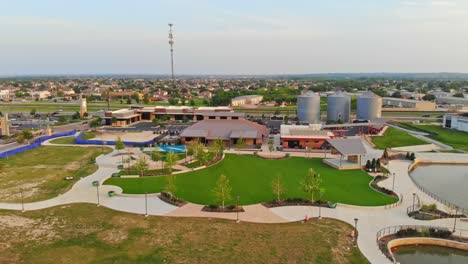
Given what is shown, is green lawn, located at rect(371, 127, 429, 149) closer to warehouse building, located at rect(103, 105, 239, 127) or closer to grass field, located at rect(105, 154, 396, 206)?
grass field, located at rect(105, 154, 396, 206)

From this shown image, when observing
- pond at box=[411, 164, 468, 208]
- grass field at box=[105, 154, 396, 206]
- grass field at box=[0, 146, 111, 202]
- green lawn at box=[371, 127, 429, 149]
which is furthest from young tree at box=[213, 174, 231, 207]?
green lawn at box=[371, 127, 429, 149]

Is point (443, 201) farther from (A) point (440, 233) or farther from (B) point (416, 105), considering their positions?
(B) point (416, 105)

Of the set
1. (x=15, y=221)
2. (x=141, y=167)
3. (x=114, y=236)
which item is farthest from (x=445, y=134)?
(x=15, y=221)

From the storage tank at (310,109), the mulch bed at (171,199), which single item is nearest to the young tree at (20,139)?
the mulch bed at (171,199)

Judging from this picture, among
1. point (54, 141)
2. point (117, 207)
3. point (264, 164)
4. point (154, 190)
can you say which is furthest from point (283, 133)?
point (54, 141)

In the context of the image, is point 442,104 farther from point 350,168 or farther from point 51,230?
point 51,230
